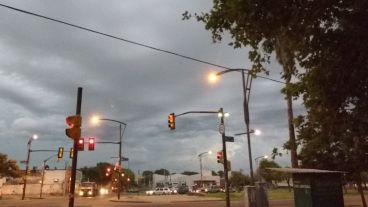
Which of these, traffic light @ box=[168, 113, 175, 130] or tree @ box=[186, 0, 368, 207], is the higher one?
traffic light @ box=[168, 113, 175, 130]

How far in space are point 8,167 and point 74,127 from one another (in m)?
60.2

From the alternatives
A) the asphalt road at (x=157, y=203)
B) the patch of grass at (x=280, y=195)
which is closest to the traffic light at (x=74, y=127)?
the asphalt road at (x=157, y=203)

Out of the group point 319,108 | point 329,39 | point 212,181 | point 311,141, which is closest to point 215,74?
point 311,141

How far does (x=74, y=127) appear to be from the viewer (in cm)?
1239

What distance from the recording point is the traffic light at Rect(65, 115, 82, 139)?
1229cm

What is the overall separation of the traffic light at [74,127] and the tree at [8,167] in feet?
191

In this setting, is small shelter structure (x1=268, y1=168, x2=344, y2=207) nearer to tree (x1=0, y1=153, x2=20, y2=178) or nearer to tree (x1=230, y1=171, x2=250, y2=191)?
tree (x1=0, y1=153, x2=20, y2=178)

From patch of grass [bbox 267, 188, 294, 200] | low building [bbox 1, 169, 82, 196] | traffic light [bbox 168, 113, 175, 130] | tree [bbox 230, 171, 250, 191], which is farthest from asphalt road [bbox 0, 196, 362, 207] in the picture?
tree [bbox 230, 171, 250, 191]

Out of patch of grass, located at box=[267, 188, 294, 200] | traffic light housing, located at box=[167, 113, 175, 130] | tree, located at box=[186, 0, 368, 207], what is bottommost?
patch of grass, located at box=[267, 188, 294, 200]

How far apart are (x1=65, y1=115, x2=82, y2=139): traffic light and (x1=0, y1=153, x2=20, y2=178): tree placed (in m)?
58.3

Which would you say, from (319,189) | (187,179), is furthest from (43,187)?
(319,189)

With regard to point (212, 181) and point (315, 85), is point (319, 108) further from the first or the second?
point (212, 181)

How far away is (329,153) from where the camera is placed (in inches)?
812

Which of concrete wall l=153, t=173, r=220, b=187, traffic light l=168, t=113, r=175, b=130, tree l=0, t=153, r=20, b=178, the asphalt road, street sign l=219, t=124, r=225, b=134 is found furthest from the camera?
concrete wall l=153, t=173, r=220, b=187
